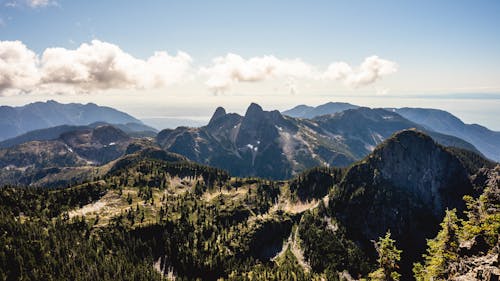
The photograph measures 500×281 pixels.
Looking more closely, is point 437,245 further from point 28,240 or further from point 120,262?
point 28,240

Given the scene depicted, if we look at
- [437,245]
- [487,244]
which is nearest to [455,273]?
[487,244]

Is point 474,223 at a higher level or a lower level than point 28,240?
higher

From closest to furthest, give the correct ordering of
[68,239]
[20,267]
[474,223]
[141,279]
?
[474,223] → [20,267] → [141,279] → [68,239]

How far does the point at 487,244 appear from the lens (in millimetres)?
64688

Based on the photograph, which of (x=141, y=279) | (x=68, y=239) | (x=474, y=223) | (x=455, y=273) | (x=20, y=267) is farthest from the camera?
(x=68, y=239)

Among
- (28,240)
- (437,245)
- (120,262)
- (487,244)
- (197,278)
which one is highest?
(487,244)

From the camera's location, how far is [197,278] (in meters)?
199

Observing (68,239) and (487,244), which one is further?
(68,239)

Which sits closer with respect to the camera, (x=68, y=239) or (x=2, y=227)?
(x=2, y=227)

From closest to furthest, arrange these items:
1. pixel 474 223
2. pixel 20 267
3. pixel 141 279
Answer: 1. pixel 474 223
2. pixel 20 267
3. pixel 141 279

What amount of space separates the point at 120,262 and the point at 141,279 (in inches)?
835

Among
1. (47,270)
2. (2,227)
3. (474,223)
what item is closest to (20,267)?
(47,270)

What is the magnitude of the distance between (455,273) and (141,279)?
566 ft

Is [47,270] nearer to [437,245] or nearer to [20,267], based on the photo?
[20,267]
